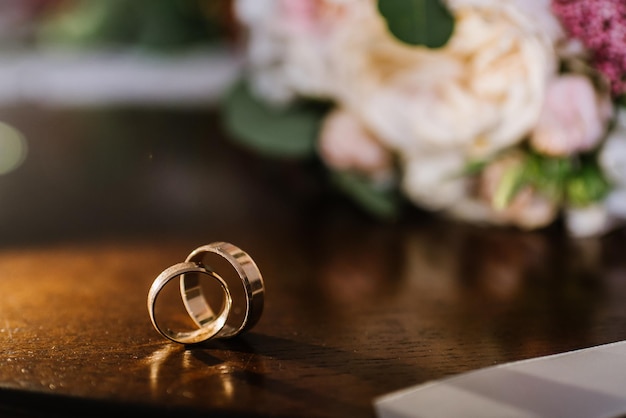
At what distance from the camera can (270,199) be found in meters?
0.72

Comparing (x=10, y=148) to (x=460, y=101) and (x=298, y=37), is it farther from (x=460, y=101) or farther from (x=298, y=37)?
(x=460, y=101)

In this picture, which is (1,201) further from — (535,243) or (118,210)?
(535,243)

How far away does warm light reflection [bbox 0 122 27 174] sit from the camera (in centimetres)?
90

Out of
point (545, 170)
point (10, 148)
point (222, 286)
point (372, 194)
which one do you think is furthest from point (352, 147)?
point (10, 148)

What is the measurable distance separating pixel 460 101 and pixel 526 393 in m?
0.25

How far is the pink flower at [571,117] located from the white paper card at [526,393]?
0.62ft

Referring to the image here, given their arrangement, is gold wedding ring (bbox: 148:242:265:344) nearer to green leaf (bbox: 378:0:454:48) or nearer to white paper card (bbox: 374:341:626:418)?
white paper card (bbox: 374:341:626:418)

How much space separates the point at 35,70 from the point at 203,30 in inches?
14.2

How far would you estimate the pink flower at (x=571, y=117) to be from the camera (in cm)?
49

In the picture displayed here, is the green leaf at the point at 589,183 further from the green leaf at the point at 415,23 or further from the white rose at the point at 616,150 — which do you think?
the green leaf at the point at 415,23

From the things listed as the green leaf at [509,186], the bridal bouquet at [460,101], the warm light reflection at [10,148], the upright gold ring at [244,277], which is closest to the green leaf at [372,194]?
the bridal bouquet at [460,101]

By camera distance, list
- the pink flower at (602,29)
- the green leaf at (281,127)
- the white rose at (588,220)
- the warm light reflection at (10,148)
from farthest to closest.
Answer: the warm light reflection at (10,148) < the green leaf at (281,127) < the white rose at (588,220) < the pink flower at (602,29)

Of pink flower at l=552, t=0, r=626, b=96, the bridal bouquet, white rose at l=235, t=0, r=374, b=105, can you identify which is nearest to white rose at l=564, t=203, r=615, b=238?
the bridal bouquet

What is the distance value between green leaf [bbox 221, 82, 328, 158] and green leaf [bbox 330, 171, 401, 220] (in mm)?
48
